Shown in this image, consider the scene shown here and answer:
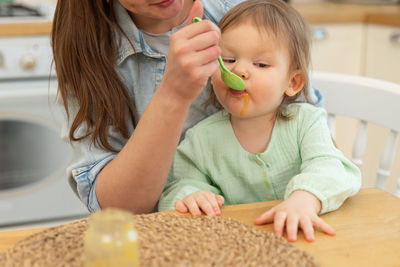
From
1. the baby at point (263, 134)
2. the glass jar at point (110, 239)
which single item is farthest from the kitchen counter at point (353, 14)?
the glass jar at point (110, 239)

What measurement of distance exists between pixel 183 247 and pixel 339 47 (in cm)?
167

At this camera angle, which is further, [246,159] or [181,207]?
[246,159]

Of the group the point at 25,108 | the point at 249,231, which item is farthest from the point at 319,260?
the point at 25,108

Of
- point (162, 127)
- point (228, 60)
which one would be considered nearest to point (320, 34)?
point (228, 60)

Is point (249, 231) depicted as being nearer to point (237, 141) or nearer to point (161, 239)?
point (161, 239)

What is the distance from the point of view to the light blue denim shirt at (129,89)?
106 cm

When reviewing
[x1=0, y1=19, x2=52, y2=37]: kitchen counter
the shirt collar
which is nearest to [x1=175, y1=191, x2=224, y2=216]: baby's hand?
the shirt collar

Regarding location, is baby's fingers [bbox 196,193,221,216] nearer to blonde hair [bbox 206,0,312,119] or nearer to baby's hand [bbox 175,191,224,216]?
baby's hand [bbox 175,191,224,216]

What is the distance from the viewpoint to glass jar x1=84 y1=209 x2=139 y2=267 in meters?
0.53

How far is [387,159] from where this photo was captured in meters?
1.17

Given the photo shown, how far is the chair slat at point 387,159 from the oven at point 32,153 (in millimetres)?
1164

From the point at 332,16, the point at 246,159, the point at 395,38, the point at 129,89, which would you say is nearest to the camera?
the point at 246,159

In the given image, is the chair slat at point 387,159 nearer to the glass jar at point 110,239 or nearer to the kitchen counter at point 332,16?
the glass jar at point 110,239

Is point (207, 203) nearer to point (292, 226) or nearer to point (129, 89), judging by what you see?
point (292, 226)
